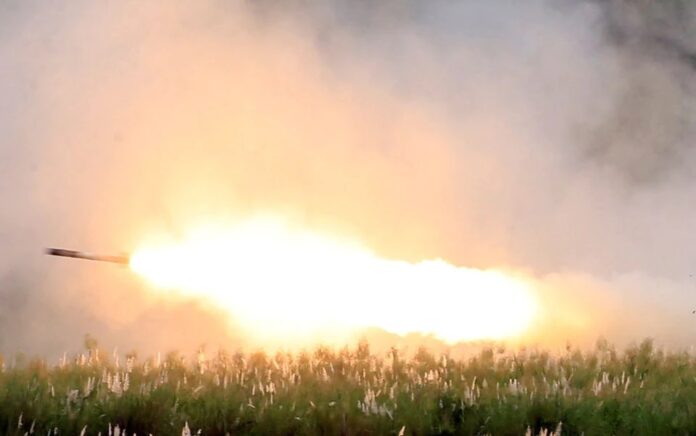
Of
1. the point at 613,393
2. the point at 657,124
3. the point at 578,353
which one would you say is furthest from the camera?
the point at 657,124

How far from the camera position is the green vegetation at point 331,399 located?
734 cm

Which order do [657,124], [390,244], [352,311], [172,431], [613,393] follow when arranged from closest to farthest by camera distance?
[172,431]
[613,393]
[352,311]
[390,244]
[657,124]

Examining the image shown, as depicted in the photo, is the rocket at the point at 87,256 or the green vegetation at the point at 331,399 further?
the rocket at the point at 87,256

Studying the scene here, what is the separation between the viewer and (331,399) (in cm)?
815

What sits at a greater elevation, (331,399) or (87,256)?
(87,256)

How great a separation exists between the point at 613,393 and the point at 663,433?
1.25 metres

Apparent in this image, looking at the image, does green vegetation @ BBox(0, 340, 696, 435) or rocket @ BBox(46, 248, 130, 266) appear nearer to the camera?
green vegetation @ BBox(0, 340, 696, 435)

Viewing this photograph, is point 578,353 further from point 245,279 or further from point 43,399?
point 43,399

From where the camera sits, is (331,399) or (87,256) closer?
(331,399)

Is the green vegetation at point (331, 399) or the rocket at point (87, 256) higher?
the rocket at point (87, 256)

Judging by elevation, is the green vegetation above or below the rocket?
below

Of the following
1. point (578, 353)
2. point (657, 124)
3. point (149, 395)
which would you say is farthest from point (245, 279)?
point (657, 124)

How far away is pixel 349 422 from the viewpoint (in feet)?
24.4

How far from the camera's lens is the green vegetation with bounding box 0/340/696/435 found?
734 centimetres
